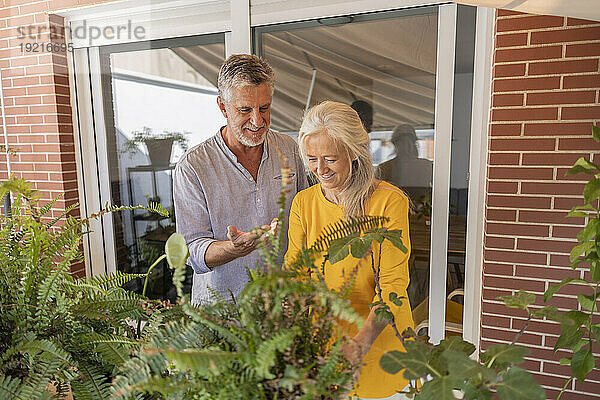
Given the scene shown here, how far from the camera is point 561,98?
1.78 meters

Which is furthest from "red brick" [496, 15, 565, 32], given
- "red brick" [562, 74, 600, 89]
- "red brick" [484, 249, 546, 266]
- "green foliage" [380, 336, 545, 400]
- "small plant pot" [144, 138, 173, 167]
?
"small plant pot" [144, 138, 173, 167]

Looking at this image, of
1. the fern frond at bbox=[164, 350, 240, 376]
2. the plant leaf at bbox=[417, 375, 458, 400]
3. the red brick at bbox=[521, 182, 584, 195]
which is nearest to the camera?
the fern frond at bbox=[164, 350, 240, 376]

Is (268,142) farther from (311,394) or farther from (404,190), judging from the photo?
(311,394)

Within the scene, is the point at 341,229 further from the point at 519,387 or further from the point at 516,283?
the point at 516,283

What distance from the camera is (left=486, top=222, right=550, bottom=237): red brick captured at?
6.16 ft

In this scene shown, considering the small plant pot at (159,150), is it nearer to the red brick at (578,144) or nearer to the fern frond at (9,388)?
the fern frond at (9,388)

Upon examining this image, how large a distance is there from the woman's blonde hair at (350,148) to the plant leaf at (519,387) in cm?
103

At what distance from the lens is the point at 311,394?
0.61 meters

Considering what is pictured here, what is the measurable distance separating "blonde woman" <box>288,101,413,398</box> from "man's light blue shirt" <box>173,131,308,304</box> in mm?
264

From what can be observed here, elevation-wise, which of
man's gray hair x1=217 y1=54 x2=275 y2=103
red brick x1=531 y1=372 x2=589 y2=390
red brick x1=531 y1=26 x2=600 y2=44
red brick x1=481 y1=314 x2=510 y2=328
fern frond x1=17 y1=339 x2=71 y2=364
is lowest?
red brick x1=531 y1=372 x2=589 y2=390


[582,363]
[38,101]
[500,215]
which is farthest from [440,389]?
[38,101]

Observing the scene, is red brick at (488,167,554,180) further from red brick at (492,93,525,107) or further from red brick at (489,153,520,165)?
red brick at (492,93,525,107)

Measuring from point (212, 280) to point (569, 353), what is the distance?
5.55 ft

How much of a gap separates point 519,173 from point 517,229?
0.25 m
